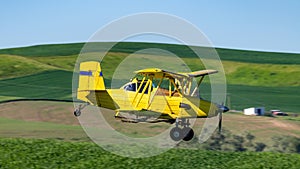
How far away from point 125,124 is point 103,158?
55.6 ft

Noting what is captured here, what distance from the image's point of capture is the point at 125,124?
35.7 m

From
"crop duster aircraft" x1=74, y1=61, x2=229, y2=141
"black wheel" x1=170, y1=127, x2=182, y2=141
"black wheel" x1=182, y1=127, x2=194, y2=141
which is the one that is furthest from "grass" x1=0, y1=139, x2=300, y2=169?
"black wheel" x1=182, y1=127, x2=194, y2=141

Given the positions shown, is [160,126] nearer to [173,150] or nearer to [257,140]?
[257,140]

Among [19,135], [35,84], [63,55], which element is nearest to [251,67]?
[63,55]

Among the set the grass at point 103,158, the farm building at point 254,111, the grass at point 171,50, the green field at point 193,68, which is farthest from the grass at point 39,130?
the grass at point 171,50

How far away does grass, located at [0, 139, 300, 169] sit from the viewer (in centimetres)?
1800

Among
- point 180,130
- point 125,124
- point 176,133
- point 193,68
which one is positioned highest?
point 193,68

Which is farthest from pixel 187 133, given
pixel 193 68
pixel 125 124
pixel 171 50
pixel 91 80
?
pixel 171 50

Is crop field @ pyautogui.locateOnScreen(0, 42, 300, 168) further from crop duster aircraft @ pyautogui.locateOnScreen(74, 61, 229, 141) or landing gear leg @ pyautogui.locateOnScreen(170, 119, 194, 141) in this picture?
crop duster aircraft @ pyautogui.locateOnScreen(74, 61, 229, 141)

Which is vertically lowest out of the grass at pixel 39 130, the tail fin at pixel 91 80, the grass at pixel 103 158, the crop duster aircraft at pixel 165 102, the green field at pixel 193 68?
the grass at pixel 103 158

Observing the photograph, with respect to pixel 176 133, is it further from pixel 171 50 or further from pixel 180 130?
pixel 171 50

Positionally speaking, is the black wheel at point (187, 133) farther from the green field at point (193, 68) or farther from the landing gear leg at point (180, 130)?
the green field at point (193, 68)

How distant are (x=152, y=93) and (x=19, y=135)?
30.9ft

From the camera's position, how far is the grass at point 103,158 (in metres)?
18.0
